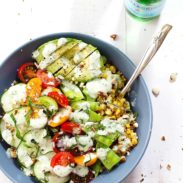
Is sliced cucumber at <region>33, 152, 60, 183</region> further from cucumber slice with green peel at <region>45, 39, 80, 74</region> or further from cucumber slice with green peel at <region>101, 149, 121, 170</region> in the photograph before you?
cucumber slice with green peel at <region>45, 39, 80, 74</region>

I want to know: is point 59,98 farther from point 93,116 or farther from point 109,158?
point 109,158

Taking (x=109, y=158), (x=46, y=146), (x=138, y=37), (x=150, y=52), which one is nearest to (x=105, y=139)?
(x=109, y=158)

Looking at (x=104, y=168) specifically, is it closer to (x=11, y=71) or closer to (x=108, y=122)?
(x=108, y=122)

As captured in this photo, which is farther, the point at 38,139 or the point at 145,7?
the point at 145,7

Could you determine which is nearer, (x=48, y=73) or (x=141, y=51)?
(x=48, y=73)

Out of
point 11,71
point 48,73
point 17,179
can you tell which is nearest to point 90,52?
point 48,73

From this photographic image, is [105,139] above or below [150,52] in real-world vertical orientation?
below
